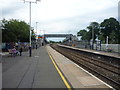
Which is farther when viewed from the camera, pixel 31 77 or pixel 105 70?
pixel 105 70

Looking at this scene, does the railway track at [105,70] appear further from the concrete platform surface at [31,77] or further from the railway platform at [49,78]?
the concrete platform surface at [31,77]

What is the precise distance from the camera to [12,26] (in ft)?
147

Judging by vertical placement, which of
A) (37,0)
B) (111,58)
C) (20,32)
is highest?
(37,0)

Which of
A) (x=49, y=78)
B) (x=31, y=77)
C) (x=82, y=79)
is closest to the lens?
(x=82, y=79)

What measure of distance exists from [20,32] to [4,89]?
41.2 meters

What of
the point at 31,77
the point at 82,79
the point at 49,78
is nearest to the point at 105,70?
the point at 82,79

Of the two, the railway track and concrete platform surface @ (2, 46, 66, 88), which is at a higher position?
concrete platform surface @ (2, 46, 66, 88)

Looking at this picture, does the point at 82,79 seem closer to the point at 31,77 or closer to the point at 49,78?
the point at 49,78

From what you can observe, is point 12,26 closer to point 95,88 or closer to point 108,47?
point 108,47

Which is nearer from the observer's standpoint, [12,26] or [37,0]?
[37,0]

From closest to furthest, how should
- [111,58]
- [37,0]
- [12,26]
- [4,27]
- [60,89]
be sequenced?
[60,89] < [111,58] < [37,0] < [4,27] < [12,26]

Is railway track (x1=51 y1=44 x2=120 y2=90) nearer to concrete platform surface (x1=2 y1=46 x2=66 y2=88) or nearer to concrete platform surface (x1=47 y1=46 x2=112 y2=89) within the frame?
concrete platform surface (x1=47 y1=46 x2=112 y2=89)

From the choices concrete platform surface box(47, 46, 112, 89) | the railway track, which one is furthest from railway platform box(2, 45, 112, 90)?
the railway track

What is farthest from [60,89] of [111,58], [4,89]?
[111,58]
